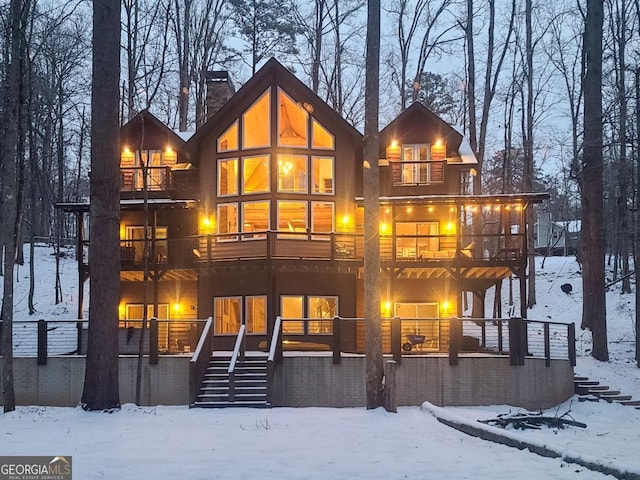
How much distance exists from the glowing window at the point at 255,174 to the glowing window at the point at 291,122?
36.5 inches

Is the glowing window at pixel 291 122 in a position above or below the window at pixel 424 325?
above

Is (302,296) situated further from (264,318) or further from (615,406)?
(615,406)

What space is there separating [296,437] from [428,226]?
14.2 meters

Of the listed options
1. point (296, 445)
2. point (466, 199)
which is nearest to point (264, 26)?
point (466, 199)

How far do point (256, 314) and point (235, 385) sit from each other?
18.0 ft

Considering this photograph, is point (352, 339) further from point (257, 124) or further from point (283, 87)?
point (283, 87)

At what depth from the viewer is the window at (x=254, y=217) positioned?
20.5m

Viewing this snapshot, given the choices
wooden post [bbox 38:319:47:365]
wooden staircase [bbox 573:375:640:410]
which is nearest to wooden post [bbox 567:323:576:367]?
wooden staircase [bbox 573:375:640:410]

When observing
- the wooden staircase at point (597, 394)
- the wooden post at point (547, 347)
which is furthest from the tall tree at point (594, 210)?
the wooden post at point (547, 347)

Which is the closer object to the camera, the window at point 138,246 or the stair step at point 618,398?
the stair step at point 618,398

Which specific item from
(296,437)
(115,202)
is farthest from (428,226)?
(296,437)

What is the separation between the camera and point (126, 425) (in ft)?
33.4

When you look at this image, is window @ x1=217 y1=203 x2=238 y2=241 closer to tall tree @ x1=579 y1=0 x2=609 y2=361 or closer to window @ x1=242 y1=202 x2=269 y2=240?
Answer: window @ x1=242 y1=202 x2=269 y2=240

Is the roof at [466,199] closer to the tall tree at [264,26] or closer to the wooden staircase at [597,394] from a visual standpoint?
the wooden staircase at [597,394]
